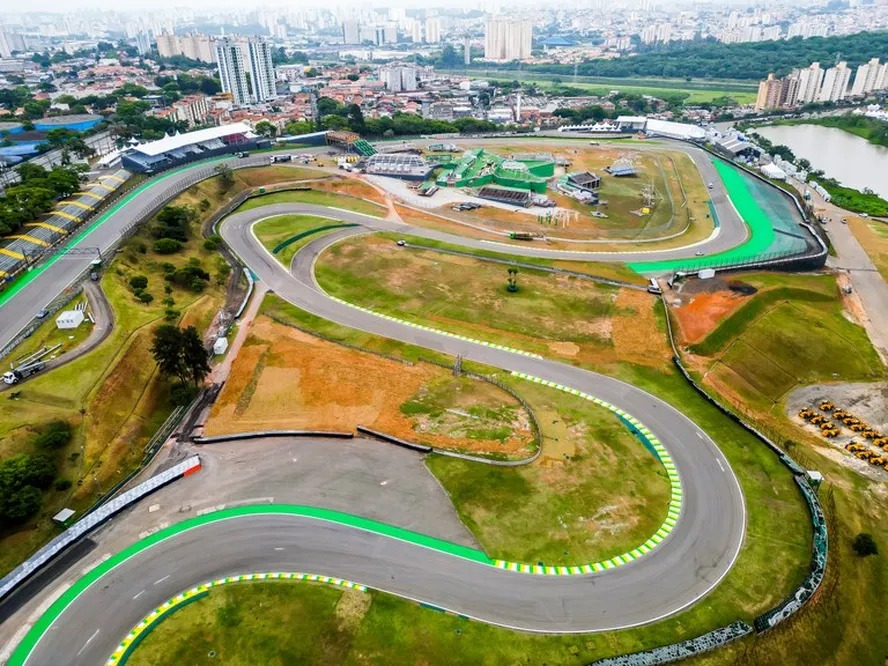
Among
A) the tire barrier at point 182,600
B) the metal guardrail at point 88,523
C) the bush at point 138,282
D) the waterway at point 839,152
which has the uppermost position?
the bush at point 138,282

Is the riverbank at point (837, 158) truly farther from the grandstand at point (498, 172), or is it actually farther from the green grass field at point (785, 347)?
the grandstand at point (498, 172)

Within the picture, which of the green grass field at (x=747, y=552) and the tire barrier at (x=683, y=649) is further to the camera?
the green grass field at (x=747, y=552)

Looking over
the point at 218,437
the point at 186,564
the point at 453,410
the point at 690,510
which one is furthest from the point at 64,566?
the point at 690,510

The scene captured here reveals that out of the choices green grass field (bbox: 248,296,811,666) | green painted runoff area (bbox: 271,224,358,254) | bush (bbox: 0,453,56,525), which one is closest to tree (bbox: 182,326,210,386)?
bush (bbox: 0,453,56,525)

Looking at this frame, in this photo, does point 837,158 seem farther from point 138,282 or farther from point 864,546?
point 138,282

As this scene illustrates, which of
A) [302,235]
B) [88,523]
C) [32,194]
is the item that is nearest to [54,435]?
A: [88,523]

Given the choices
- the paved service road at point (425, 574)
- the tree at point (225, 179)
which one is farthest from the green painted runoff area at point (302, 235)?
the paved service road at point (425, 574)
